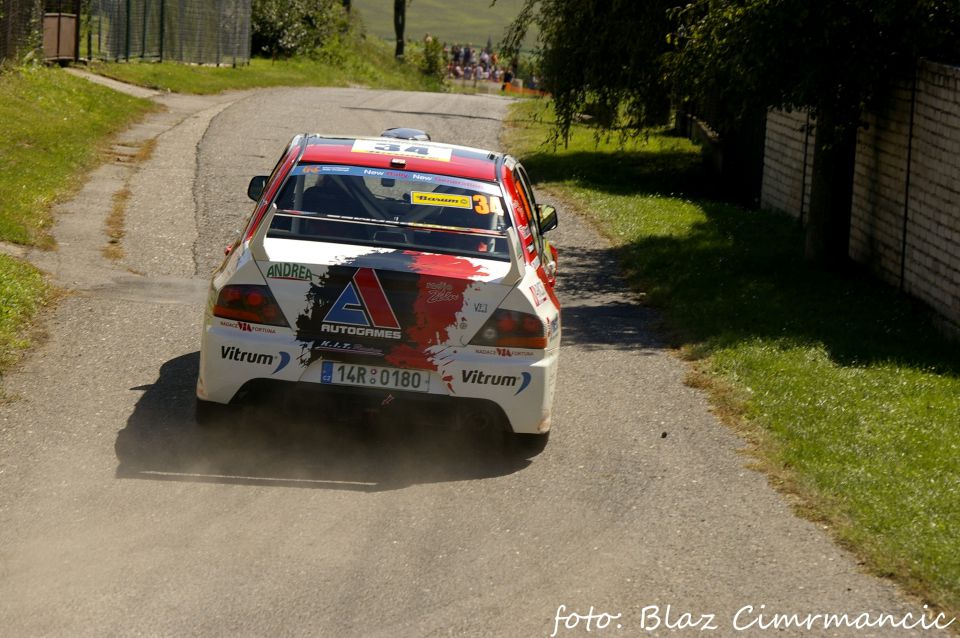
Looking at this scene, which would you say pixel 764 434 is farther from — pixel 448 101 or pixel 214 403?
pixel 448 101

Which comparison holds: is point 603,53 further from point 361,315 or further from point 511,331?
point 361,315

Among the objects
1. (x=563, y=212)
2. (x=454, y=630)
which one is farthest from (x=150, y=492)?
(x=563, y=212)

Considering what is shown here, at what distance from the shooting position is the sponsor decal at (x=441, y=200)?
757 centimetres

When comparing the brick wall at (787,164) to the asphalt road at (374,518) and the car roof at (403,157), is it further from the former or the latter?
the car roof at (403,157)

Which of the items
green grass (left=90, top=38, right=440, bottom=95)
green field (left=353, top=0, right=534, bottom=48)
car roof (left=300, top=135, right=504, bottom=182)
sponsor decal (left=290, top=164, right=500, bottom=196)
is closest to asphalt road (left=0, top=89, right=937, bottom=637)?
sponsor decal (left=290, top=164, right=500, bottom=196)

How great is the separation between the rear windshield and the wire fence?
16280 mm

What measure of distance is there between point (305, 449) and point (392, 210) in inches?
63.9

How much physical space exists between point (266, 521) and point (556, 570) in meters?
1.38

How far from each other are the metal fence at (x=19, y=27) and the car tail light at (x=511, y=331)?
17.7 meters

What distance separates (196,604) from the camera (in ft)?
16.3

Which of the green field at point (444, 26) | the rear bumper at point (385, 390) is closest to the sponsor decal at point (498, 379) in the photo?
the rear bumper at point (385, 390)

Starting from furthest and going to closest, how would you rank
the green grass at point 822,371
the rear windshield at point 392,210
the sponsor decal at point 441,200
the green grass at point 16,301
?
the green grass at point 16,301 < the sponsor decal at point 441,200 < the rear windshield at point 392,210 < the green grass at point 822,371

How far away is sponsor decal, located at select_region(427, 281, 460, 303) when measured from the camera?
6.61 meters

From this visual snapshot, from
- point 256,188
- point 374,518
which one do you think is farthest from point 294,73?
point 374,518
